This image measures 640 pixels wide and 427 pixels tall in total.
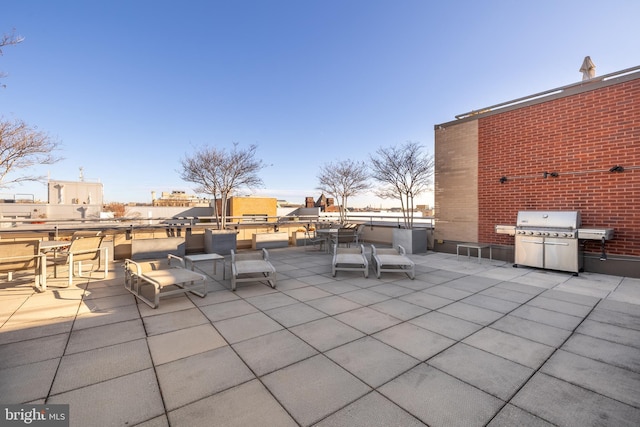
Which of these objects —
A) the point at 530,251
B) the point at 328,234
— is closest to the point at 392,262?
the point at 328,234

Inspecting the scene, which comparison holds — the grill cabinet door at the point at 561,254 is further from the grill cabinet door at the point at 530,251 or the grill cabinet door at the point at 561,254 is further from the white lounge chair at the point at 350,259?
the white lounge chair at the point at 350,259

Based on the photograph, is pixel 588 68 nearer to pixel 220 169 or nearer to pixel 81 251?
pixel 220 169

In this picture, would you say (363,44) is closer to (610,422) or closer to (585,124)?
(585,124)

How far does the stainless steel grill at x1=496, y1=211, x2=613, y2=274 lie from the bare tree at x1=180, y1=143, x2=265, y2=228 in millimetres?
8810

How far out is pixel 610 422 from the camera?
5.96ft

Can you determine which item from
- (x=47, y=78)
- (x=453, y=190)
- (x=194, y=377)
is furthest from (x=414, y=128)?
(x=47, y=78)

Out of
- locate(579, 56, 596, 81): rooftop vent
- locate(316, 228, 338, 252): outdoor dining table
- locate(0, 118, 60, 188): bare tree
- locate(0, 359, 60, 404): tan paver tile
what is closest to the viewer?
locate(0, 359, 60, 404): tan paver tile

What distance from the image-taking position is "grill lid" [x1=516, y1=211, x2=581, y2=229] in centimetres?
624

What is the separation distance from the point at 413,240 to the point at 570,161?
14.7 ft

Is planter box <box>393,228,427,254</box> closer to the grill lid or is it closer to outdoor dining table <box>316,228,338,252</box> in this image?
outdoor dining table <box>316,228,338,252</box>

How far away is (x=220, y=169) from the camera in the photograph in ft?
33.0

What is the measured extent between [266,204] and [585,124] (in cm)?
2813

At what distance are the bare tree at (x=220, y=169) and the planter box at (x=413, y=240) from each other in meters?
6.00

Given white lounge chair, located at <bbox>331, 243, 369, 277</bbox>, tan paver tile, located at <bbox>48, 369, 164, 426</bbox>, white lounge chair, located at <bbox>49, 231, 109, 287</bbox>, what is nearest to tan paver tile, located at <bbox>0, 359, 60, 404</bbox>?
tan paver tile, located at <bbox>48, 369, 164, 426</bbox>
